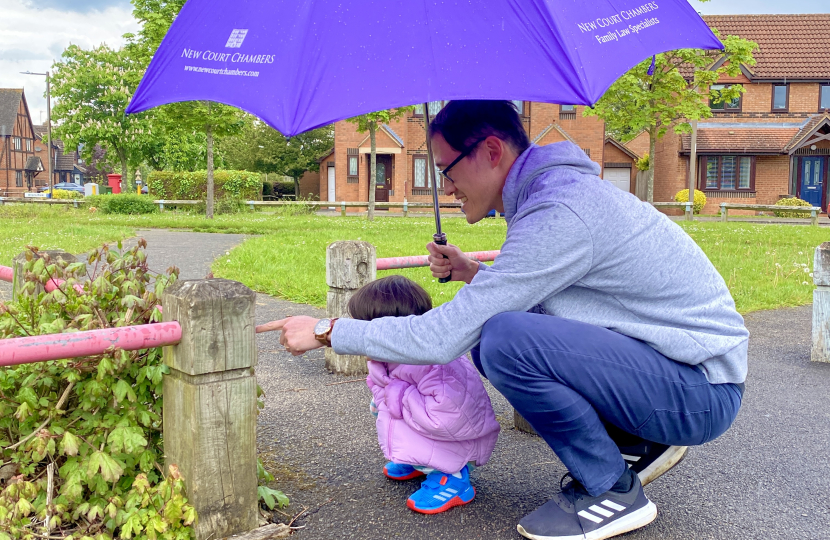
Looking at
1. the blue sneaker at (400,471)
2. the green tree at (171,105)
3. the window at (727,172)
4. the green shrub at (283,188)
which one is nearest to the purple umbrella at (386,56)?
the blue sneaker at (400,471)

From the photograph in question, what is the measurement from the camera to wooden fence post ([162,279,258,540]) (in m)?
2.25

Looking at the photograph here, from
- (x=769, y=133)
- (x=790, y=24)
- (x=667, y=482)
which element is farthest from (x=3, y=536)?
(x=790, y=24)

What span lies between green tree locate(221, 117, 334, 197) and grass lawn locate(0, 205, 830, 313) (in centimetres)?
2360

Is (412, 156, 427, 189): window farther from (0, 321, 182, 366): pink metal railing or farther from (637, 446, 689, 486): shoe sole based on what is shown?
(0, 321, 182, 366): pink metal railing

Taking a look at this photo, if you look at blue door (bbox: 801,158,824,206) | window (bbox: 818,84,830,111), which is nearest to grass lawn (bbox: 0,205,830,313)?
blue door (bbox: 801,158,824,206)

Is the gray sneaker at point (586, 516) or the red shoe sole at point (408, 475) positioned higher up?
the gray sneaker at point (586, 516)

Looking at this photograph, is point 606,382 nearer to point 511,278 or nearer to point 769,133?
point 511,278

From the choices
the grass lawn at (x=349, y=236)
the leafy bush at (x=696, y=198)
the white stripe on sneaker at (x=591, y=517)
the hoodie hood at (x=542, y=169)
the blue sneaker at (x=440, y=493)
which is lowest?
the blue sneaker at (x=440, y=493)

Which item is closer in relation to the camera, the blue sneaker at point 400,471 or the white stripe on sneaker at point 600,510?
the white stripe on sneaker at point 600,510

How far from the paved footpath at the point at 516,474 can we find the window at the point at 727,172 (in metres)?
32.0

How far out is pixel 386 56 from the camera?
2170 mm

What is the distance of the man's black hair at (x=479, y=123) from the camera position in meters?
2.50

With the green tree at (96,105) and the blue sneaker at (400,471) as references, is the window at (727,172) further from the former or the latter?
the blue sneaker at (400,471)

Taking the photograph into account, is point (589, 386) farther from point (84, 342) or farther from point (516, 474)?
point (84, 342)
